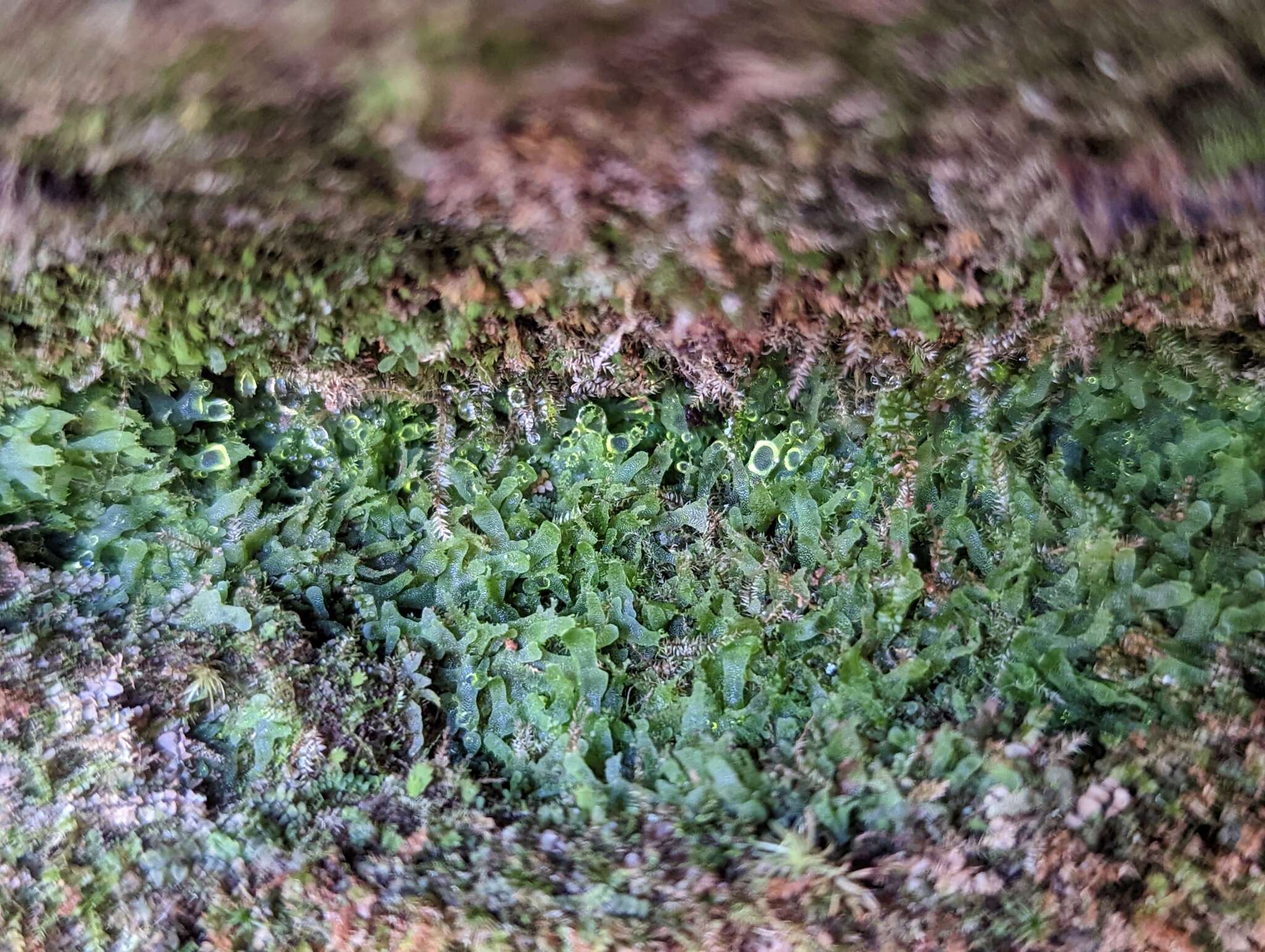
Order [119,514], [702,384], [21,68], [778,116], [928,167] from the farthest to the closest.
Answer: [119,514] → [702,384] → [928,167] → [778,116] → [21,68]

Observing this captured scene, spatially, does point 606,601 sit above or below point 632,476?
below

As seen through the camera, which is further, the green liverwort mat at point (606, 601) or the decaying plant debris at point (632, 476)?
the green liverwort mat at point (606, 601)

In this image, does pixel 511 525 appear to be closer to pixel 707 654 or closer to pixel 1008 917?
pixel 707 654

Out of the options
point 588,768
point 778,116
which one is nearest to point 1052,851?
point 588,768
